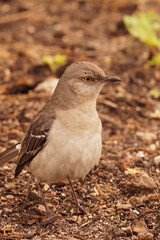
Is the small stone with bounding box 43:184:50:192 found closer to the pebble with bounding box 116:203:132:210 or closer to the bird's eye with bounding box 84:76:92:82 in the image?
the pebble with bounding box 116:203:132:210

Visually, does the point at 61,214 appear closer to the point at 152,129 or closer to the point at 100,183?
the point at 100,183

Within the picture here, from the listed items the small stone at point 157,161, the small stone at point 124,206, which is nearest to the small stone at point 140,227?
the small stone at point 124,206

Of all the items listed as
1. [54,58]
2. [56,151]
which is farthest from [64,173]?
[54,58]

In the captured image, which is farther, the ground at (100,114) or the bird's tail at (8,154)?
the bird's tail at (8,154)

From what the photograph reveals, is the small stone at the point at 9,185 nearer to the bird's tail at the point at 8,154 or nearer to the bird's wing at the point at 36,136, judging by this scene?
the bird's tail at the point at 8,154

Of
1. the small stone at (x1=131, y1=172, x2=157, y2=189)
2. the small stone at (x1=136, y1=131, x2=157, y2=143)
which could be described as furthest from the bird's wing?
the small stone at (x1=136, y1=131, x2=157, y2=143)
